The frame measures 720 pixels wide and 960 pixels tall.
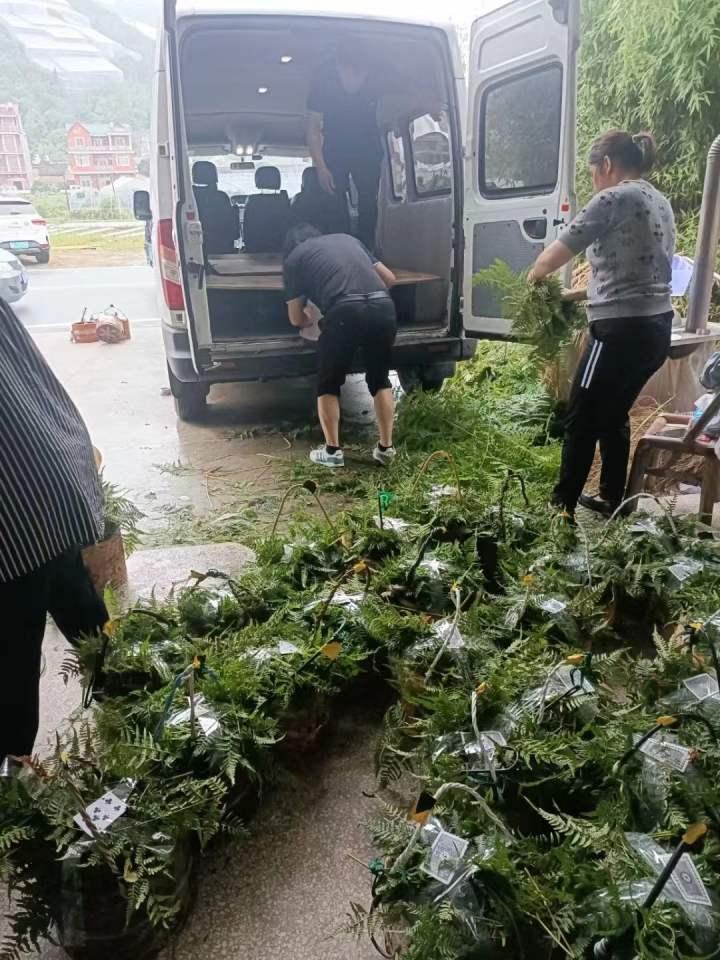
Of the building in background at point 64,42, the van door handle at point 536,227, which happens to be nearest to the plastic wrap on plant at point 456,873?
the van door handle at point 536,227

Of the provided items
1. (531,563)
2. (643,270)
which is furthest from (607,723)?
(643,270)

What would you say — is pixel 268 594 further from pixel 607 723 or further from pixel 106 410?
pixel 106 410

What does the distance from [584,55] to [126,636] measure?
690cm

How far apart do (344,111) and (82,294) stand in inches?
298

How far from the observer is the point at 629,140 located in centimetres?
277

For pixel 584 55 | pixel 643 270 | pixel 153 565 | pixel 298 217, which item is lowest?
pixel 153 565

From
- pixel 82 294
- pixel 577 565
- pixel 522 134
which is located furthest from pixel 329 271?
pixel 82 294

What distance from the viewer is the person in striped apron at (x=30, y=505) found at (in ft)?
4.66

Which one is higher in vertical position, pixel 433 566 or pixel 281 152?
pixel 281 152

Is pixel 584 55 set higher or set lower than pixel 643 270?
higher

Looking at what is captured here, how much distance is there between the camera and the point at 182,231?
3771mm

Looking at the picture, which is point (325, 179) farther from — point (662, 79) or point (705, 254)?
point (662, 79)

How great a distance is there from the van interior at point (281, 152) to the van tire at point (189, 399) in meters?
0.43

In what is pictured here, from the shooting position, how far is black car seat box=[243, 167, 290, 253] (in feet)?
19.4
